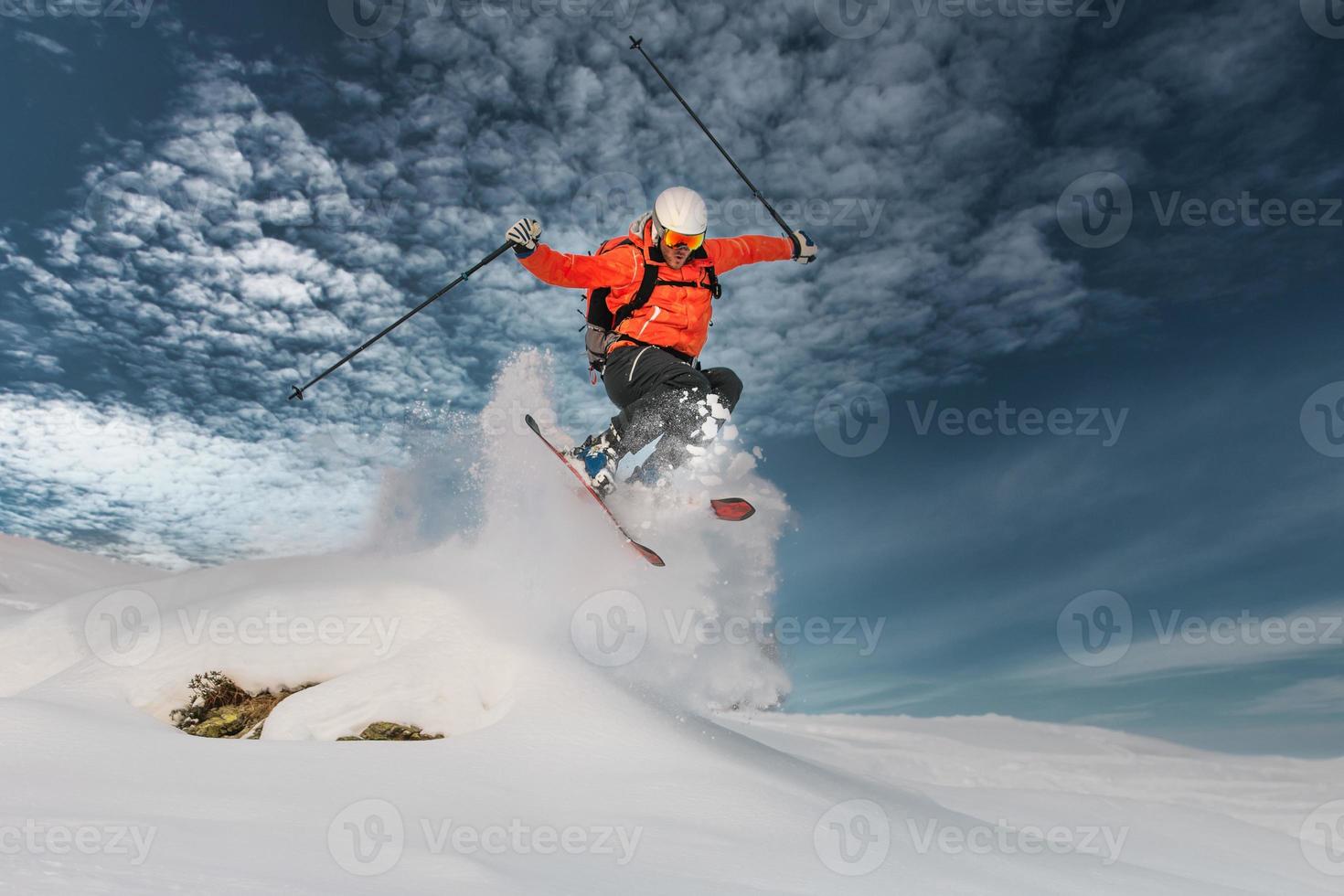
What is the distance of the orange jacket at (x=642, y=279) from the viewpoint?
8.00m

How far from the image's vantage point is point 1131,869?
6094 mm

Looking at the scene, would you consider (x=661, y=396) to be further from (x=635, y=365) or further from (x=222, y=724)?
(x=222, y=724)

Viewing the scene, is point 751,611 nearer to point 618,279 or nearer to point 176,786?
point 618,279

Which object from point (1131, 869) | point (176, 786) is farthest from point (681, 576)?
point (176, 786)

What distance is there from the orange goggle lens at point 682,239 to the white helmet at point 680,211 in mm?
39

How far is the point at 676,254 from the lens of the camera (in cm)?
812

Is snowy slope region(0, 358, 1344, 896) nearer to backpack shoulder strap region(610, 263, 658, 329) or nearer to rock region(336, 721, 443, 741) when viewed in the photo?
rock region(336, 721, 443, 741)

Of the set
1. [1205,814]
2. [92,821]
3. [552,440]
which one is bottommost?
[92,821]

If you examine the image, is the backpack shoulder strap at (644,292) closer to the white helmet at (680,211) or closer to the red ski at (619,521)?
the white helmet at (680,211)

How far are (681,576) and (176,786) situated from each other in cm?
613

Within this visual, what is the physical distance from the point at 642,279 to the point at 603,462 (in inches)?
85.6

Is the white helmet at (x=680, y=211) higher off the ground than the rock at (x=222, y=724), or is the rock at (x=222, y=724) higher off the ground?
the white helmet at (x=680, y=211)

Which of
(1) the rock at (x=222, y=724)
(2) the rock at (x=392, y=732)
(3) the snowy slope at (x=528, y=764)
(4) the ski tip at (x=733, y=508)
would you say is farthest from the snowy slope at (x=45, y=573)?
(4) the ski tip at (x=733, y=508)

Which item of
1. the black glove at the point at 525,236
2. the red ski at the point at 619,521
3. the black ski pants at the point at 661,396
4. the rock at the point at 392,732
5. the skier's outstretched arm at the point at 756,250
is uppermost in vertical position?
the skier's outstretched arm at the point at 756,250
